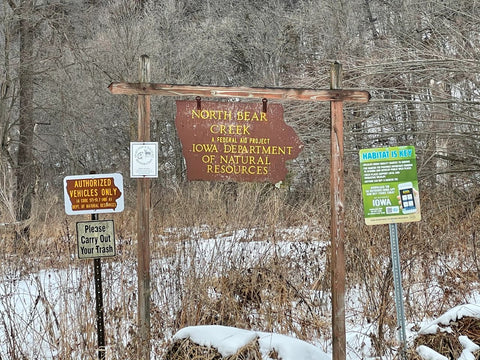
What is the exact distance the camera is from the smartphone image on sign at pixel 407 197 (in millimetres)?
3928

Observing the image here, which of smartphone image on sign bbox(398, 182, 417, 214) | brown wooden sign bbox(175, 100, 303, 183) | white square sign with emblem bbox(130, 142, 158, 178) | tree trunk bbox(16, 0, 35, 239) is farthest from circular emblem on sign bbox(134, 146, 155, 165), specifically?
tree trunk bbox(16, 0, 35, 239)

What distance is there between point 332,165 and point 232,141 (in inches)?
30.1

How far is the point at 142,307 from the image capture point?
159 inches

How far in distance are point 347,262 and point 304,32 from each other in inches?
561

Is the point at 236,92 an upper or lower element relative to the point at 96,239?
upper

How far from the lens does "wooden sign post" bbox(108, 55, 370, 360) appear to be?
13.3 feet

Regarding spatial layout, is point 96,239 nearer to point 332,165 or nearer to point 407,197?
point 332,165

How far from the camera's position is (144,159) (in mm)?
4008

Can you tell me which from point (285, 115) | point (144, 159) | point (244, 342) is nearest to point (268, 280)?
point (244, 342)

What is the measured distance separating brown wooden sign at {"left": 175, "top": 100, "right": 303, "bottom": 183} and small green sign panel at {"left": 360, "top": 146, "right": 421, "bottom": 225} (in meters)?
0.59

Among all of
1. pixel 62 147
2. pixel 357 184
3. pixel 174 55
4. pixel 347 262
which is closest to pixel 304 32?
pixel 174 55

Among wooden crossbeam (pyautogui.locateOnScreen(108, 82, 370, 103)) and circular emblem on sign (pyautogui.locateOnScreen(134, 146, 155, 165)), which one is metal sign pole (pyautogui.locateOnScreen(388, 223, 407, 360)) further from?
circular emblem on sign (pyautogui.locateOnScreen(134, 146, 155, 165))

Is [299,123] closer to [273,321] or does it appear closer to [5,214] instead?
[273,321]

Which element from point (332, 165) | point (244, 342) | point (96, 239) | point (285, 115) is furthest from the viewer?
point (285, 115)
